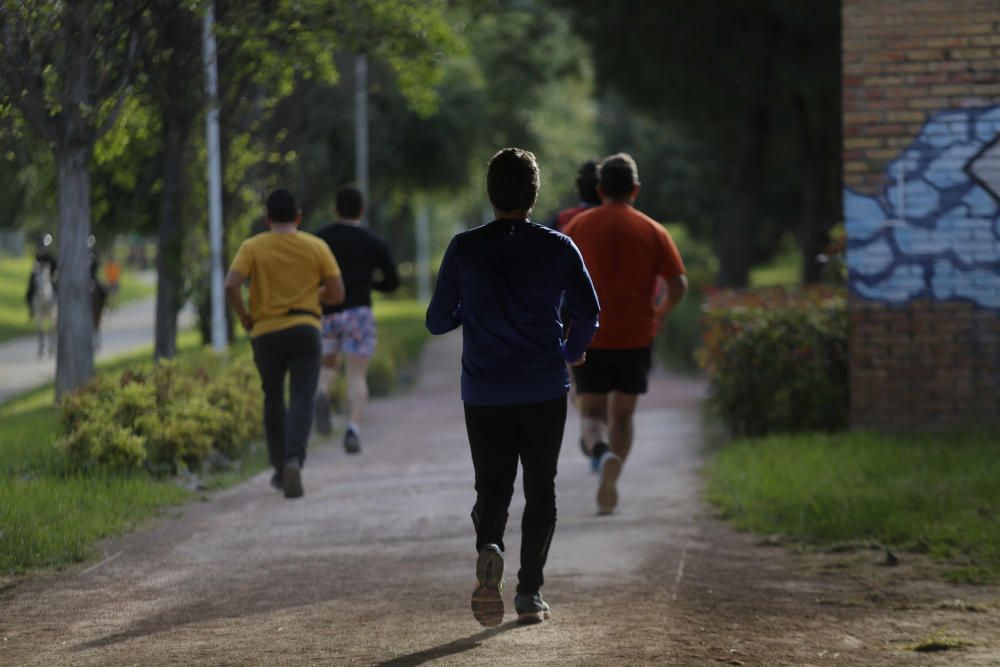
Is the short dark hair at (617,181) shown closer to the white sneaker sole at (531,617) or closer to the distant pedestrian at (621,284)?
the distant pedestrian at (621,284)

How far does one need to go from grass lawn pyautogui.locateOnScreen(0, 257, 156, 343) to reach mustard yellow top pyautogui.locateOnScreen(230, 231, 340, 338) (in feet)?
72.6

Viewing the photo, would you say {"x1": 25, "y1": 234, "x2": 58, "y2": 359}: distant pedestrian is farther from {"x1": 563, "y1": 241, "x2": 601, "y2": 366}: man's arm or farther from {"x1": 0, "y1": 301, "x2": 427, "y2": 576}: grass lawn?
{"x1": 563, "y1": 241, "x2": 601, "y2": 366}: man's arm

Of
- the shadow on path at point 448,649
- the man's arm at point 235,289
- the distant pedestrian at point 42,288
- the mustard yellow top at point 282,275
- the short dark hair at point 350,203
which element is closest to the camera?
the shadow on path at point 448,649

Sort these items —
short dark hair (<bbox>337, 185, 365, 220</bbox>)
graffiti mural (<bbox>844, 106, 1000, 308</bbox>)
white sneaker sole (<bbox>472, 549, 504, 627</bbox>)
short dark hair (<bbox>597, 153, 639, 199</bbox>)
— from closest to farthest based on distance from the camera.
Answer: white sneaker sole (<bbox>472, 549, 504, 627</bbox>), short dark hair (<bbox>597, 153, 639, 199</bbox>), graffiti mural (<bbox>844, 106, 1000, 308</bbox>), short dark hair (<bbox>337, 185, 365, 220</bbox>)

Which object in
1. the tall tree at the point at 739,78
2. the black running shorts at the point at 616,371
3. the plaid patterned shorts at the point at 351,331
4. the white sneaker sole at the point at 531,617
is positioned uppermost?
the tall tree at the point at 739,78

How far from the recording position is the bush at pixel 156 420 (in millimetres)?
10914

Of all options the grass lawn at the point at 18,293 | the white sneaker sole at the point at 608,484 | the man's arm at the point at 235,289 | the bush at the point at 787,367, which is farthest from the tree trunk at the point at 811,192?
the man's arm at the point at 235,289

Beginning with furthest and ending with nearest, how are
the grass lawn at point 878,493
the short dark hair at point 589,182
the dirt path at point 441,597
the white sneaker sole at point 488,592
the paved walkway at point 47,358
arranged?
the paved walkway at point 47,358, the short dark hair at point 589,182, the grass lawn at point 878,493, the dirt path at point 441,597, the white sneaker sole at point 488,592

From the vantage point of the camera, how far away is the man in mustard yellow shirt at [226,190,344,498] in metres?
9.98

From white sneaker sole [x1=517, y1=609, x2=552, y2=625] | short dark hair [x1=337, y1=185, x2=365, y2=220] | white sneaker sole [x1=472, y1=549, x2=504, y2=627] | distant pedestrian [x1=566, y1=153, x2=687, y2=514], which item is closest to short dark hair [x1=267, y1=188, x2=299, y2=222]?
distant pedestrian [x1=566, y1=153, x2=687, y2=514]

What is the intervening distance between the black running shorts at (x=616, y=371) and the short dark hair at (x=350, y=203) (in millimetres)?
3088

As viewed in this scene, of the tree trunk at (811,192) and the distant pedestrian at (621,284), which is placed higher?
the tree trunk at (811,192)

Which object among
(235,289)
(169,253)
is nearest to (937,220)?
(235,289)

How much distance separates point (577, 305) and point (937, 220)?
241 inches
